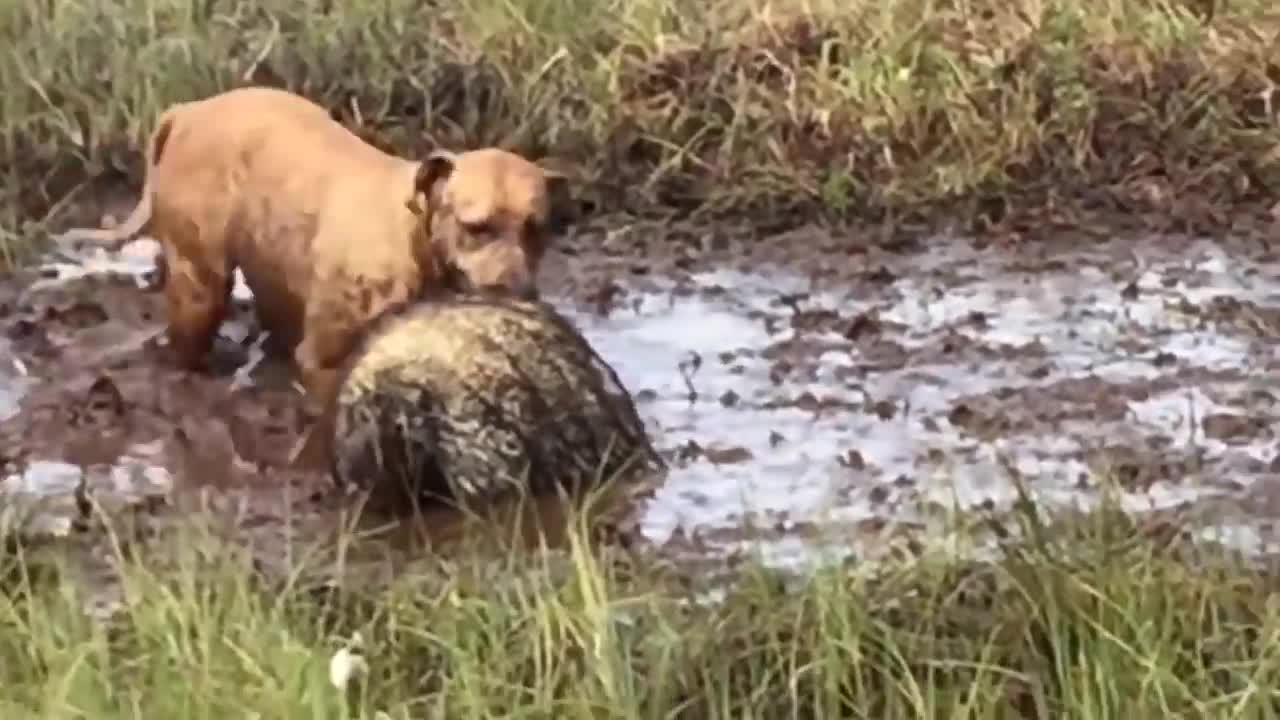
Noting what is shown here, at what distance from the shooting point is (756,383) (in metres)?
6.38

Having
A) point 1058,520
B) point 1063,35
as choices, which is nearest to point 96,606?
point 1058,520

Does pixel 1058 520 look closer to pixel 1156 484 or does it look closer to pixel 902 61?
pixel 1156 484

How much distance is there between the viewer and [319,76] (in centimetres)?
882

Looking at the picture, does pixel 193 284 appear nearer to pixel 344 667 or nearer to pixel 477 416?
pixel 477 416

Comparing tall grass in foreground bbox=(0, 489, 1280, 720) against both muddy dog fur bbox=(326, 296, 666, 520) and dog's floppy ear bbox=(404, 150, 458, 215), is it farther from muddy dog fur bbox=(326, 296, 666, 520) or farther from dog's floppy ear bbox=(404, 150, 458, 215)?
dog's floppy ear bbox=(404, 150, 458, 215)

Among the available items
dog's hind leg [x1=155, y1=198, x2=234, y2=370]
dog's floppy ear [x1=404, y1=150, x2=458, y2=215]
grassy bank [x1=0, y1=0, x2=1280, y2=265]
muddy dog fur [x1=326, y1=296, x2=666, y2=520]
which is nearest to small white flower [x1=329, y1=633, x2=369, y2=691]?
muddy dog fur [x1=326, y1=296, x2=666, y2=520]

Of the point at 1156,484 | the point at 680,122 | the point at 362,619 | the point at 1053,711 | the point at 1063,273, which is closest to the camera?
the point at 1053,711

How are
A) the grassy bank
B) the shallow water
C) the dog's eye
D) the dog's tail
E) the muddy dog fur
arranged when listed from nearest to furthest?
the shallow water → the muddy dog fur → the dog's eye → the dog's tail → the grassy bank

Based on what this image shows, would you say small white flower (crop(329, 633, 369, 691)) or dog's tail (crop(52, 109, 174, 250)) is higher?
small white flower (crop(329, 633, 369, 691))

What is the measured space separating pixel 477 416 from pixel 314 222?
108 cm

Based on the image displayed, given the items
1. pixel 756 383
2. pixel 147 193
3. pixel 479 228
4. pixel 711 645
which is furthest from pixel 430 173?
pixel 711 645

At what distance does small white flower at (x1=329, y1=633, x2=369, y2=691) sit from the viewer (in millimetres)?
3994

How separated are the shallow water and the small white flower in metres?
1.01

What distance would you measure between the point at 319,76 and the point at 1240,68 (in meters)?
3.02
